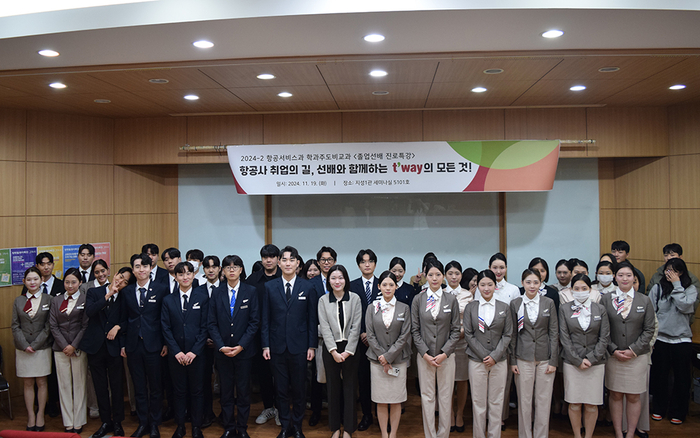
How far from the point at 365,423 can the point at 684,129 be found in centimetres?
531

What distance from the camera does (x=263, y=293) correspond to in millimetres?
5223

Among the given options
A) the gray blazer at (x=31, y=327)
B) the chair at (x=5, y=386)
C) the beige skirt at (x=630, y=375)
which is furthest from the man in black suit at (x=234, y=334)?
the beige skirt at (x=630, y=375)

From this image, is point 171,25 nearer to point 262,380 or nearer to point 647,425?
point 262,380

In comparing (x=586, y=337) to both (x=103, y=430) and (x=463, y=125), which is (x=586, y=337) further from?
(x=103, y=430)

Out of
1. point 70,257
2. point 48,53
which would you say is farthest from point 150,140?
point 48,53

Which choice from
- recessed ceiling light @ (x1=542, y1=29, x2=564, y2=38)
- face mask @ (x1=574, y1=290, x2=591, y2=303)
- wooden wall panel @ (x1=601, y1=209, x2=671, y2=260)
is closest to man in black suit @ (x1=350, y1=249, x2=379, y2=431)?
face mask @ (x1=574, y1=290, x2=591, y2=303)

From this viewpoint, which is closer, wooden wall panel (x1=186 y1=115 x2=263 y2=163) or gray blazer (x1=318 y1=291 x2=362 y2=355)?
gray blazer (x1=318 y1=291 x2=362 y2=355)

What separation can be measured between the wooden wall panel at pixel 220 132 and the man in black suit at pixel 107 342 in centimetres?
246

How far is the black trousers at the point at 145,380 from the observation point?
4.87 metres

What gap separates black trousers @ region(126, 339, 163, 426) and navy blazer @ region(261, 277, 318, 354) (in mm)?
1075

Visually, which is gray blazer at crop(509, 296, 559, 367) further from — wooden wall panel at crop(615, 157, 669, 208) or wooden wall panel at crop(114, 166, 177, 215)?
wooden wall panel at crop(114, 166, 177, 215)

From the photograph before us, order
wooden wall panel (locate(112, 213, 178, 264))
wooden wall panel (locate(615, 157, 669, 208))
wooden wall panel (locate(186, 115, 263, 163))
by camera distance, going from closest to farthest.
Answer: wooden wall panel (locate(615, 157, 669, 208)) < wooden wall panel (locate(186, 115, 263, 163)) < wooden wall panel (locate(112, 213, 178, 264))

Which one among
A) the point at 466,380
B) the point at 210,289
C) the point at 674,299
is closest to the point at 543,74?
the point at 674,299

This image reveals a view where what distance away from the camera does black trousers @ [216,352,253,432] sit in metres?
4.83
